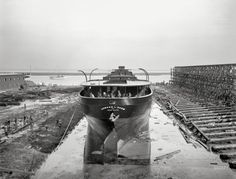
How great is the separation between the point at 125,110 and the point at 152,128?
5.54m

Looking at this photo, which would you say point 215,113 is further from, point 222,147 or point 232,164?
point 232,164

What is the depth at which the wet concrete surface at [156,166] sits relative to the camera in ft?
26.8

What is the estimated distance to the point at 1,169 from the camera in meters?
8.30

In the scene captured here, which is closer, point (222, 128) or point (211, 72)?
point (222, 128)

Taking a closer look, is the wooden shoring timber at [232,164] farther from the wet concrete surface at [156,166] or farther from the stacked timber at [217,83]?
the stacked timber at [217,83]

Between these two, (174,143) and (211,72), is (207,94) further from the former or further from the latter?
(174,143)

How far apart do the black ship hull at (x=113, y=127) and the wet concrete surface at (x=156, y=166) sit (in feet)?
1.91

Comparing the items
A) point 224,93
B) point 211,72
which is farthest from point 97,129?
point 211,72

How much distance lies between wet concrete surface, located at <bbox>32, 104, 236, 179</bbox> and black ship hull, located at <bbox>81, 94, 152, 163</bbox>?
1.91 ft

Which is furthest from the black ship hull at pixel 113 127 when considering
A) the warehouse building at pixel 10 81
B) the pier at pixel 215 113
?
the warehouse building at pixel 10 81

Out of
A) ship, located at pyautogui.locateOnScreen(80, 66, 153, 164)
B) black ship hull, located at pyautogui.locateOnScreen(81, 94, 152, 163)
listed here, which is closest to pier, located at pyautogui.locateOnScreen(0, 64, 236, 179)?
ship, located at pyautogui.locateOnScreen(80, 66, 153, 164)

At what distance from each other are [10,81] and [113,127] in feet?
128

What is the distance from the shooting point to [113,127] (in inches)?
401

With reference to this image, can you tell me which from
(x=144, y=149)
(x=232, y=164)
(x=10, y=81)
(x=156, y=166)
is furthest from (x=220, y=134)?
(x=10, y=81)
